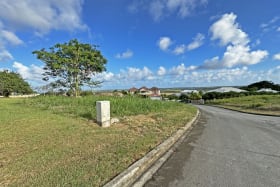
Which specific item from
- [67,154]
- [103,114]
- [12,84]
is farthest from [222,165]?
[12,84]

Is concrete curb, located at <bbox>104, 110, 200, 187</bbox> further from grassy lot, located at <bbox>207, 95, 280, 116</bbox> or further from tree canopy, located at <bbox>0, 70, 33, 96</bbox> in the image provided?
tree canopy, located at <bbox>0, 70, 33, 96</bbox>

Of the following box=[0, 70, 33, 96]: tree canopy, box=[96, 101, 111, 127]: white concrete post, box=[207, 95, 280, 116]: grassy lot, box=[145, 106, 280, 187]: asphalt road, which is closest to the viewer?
box=[145, 106, 280, 187]: asphalt road

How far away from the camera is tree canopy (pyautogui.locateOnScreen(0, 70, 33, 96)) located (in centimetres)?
5300

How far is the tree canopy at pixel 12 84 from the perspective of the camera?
53.0m

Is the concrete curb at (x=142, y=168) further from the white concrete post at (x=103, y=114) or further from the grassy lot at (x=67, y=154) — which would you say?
the white concrete post at (x=103, y=114)

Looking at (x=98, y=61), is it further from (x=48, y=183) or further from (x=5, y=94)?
(x=5, y=94)

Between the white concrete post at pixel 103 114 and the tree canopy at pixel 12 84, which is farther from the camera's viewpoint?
the tree canopy at pixel 12 84

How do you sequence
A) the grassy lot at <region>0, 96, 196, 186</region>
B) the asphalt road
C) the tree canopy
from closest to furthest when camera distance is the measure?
the grassy lot at <region>0, 96, 196, 186</region>
the asphalt road
the tree canopy

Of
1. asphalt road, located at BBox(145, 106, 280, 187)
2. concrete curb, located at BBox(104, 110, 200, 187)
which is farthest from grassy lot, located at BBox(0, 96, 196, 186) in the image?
Answer: asphalt road, located at BBox(145, 106, 280, 187)

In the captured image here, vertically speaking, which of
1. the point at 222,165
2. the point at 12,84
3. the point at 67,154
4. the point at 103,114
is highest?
the point at 12,84

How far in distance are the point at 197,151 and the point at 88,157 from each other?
2.86 meters

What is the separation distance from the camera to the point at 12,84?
5434cm

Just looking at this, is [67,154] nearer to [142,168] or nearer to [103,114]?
[142,168]

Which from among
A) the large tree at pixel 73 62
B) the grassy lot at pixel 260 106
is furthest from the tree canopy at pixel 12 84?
the grassy lot at pixel 260 106
